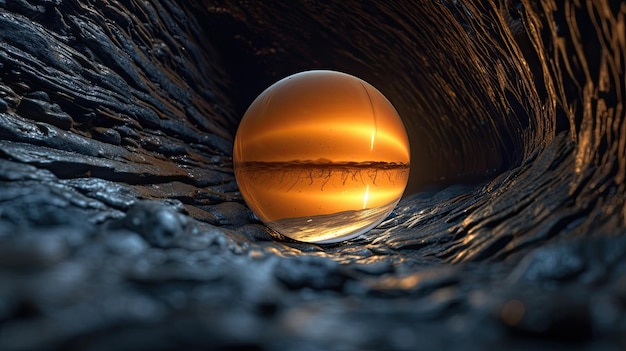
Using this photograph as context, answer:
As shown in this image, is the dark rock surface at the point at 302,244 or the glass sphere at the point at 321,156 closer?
the dark rock surface at the point at 302,244

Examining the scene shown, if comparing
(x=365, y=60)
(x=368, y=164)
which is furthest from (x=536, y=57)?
(x=365, y=60)

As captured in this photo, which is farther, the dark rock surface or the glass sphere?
the glass sphere

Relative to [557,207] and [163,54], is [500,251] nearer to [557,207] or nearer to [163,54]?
[557,207]

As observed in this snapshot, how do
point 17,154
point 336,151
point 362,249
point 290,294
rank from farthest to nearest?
point 362,249, point 336,151, point 17,154, point 290,294

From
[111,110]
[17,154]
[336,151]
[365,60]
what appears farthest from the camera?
[365,60]
